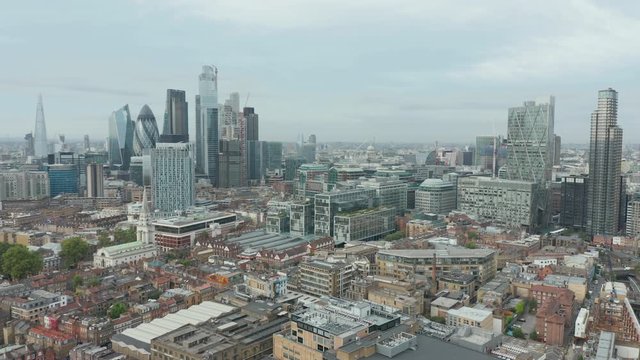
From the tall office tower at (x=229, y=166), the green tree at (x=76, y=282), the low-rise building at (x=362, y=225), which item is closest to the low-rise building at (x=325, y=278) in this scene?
the green tree at (x=76, y=282)

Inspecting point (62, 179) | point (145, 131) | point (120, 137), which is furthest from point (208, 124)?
point (120, 137)

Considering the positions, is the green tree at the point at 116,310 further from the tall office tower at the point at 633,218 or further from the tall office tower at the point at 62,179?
the tall office tower at the point at 62,179

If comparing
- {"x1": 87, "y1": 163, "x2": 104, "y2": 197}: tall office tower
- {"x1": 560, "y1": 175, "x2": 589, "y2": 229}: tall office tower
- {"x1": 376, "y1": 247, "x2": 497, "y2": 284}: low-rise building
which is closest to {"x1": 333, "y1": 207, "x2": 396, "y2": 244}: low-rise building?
{"x1": 376, "y1": 247, "x2": 497, "y2": 284}: low-rise building

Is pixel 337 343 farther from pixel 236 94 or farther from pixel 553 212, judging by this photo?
pixel 236 94

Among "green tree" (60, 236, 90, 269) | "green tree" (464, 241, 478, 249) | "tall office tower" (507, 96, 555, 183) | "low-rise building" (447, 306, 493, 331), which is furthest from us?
"tall office tower" (507, 96, 555, 183)

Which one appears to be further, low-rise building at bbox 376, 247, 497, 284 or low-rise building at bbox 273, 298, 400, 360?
low-rise building at bbox 376, 247, 497, 284

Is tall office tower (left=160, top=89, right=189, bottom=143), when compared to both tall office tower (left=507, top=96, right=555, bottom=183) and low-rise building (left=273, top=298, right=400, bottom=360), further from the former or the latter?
low-rise building (left=273, top=298, right=400, bottom=360)

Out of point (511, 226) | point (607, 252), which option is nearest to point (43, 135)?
point (511, 226)
